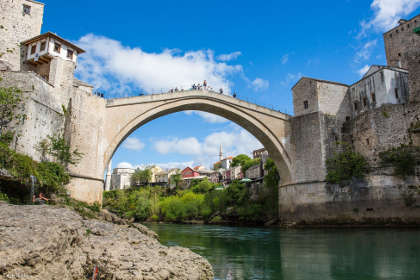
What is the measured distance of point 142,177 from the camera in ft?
192

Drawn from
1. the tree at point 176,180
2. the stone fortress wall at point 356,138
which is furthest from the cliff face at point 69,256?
the tree at point 176,180

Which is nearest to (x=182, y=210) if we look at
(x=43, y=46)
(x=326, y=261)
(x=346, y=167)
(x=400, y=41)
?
(x=346, y=167)

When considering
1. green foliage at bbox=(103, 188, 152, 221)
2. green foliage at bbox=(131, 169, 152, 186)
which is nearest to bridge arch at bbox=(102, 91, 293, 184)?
green foliage at bbox=(103, 188, 152, 221)

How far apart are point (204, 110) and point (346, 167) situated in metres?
9.01

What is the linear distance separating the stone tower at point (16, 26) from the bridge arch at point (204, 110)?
15.1 feet

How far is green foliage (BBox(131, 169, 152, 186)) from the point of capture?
57844mm

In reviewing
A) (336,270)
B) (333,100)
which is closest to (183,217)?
(333,100)

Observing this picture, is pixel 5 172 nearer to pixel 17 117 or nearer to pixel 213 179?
pixel 17 117

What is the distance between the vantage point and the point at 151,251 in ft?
16.8

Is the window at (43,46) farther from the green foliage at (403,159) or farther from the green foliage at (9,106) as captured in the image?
the green foliage at (403,159)

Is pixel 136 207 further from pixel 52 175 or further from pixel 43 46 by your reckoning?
pixel 52 175

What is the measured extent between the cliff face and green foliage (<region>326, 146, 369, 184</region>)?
15028 mm

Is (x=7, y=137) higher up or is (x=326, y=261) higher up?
(x=7, y=137)

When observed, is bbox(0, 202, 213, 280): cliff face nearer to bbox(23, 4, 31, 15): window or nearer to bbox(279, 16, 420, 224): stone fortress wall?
bbox(23, 4, 31, 15): window
